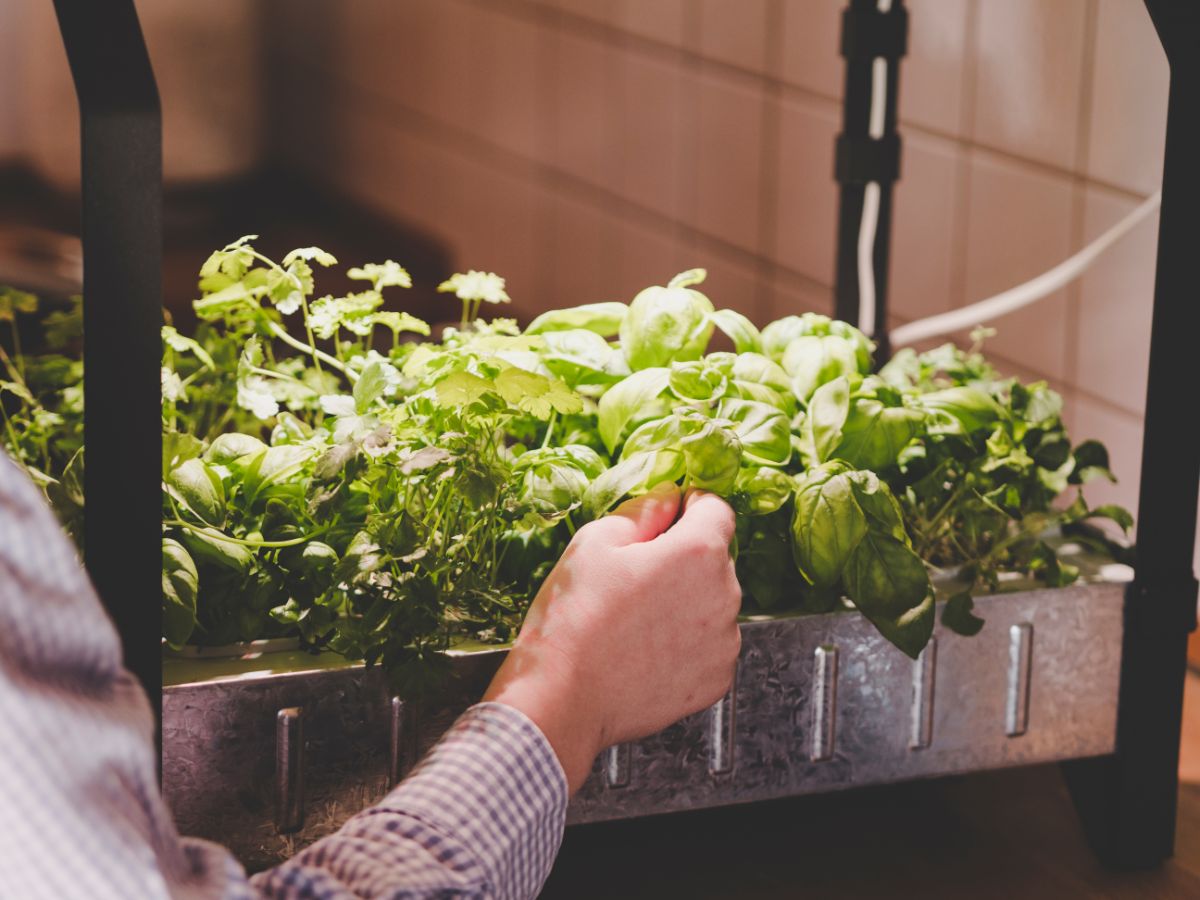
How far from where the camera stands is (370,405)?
2.50ft

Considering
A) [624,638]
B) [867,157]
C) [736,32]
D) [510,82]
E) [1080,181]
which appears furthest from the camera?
[510,82]

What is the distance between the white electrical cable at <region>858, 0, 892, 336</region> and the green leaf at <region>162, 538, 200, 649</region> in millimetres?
609

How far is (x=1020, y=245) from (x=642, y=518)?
3.63 feet

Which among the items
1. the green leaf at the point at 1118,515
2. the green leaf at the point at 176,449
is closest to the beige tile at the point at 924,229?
the green leaf at the point at 1118,515

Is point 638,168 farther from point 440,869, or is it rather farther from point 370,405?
point 440,869

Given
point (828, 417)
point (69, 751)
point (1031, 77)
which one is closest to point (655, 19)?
point (1031, 77)

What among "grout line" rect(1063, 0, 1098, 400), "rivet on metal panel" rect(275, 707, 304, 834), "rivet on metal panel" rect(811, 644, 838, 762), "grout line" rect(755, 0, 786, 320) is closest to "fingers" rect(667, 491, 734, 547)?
"rivet on metal panel" rect(811, 644, 838, 762)

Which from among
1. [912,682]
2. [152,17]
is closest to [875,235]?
[912,682]

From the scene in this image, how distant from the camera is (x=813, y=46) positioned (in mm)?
2186

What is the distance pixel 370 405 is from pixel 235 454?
0.08m

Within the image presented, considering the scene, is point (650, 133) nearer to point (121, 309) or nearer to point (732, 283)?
point (732, 283)

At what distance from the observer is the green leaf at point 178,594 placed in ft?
2.15

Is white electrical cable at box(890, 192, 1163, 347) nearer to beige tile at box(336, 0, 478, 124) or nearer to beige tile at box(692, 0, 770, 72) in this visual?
beige tile at box(692, 0, 770, 72)

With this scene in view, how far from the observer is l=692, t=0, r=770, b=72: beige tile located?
92.1 inches
